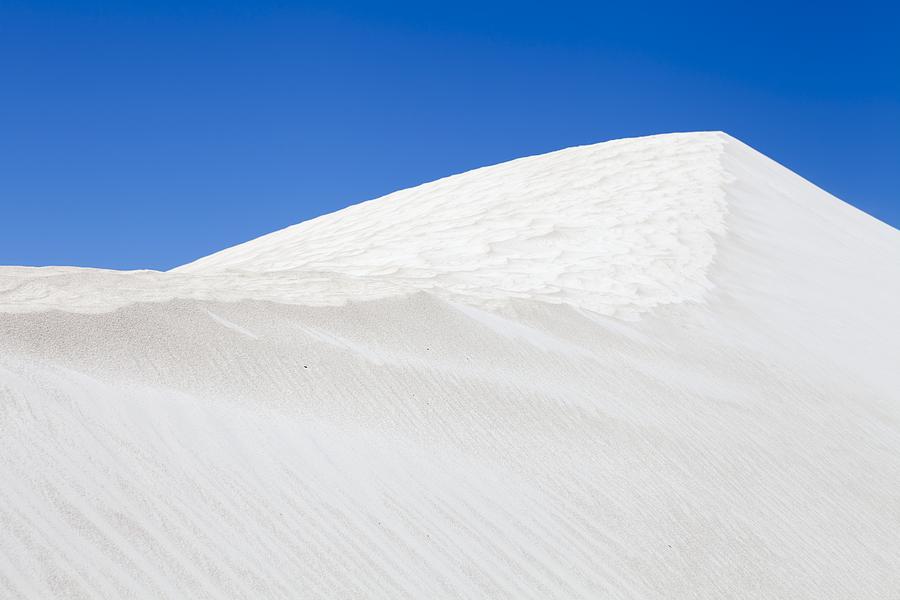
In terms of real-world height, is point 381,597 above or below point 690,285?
below

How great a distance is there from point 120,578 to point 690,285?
6.94m

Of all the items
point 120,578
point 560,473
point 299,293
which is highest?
point 299,293

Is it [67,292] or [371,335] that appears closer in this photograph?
[67,292]

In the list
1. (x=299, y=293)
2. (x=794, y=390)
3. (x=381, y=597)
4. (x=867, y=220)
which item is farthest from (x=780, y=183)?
(x=381, y=597)

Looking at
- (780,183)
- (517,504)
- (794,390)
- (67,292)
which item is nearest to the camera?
(517,504)

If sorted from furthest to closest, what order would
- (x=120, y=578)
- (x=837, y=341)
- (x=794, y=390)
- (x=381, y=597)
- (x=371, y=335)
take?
(x=837, y=341), (x=794, y=390), (x=371, y=335), (x=381, y=597), (x=120, y=578)

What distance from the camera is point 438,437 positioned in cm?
515

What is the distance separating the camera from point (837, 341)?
9211mm

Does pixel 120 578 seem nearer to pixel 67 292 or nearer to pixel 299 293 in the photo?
pixel 67 292

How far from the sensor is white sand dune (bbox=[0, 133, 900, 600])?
3.88m

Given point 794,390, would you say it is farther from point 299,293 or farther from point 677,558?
point 299,293

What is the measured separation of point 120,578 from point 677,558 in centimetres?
269

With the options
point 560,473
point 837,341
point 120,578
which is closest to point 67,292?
point 120,578

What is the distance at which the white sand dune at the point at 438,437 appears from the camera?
153 inches
